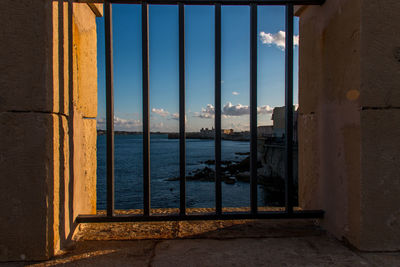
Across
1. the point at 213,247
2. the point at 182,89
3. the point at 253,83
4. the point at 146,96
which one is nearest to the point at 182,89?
the point at 182,89

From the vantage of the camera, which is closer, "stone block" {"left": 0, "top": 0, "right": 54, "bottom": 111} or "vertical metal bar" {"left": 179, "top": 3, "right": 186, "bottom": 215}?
"stone block" {"left": 0, "top": 0, "right": 54, "bottom": 111}

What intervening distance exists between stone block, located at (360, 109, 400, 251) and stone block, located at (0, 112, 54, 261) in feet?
7.88

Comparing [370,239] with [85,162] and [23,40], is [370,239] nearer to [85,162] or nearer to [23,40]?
[85,162]

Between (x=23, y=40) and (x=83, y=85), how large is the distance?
2.02ft

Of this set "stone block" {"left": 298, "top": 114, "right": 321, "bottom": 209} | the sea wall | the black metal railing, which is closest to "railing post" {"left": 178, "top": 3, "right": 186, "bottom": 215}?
the black metal railing

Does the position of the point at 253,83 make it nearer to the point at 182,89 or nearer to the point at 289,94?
the point at 289,94

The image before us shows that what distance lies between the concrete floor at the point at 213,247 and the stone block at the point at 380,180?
133mm

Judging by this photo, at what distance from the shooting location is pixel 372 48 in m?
1.78

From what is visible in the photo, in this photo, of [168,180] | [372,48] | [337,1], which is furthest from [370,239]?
[168,180]

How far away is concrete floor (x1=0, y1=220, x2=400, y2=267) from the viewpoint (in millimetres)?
1723

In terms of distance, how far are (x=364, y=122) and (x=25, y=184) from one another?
2595 mm

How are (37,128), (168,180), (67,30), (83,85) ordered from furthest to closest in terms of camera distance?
1. (168,180)
2. (83,85)
3. (67,30)
4. (37,128)

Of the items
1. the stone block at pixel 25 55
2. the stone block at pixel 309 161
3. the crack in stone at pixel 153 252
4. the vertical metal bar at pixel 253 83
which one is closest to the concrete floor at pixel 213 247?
the crack in stone at pixel 153 252

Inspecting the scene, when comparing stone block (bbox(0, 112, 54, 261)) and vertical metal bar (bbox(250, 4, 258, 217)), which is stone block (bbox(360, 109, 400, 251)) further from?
stone block (bbox(0, 112, 54, 261))
